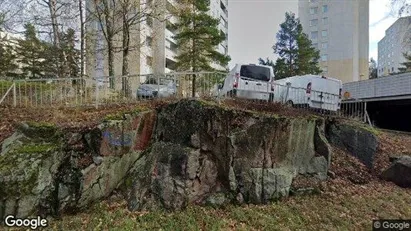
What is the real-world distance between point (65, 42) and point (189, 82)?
42.7 ft

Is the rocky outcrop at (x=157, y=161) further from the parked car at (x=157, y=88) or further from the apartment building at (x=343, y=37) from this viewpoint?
the apartment building at (x=343, y=37)

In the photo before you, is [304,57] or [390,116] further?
[304,57]

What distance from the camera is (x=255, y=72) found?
12.6m

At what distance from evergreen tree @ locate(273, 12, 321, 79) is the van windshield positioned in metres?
23.2

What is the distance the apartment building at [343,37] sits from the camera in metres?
52.8

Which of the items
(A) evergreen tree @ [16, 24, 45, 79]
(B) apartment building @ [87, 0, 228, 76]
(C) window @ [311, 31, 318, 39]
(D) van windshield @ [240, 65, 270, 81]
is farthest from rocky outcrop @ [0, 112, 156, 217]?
(C) window @ [311, 31, 318, 39]

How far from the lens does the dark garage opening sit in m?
20.4

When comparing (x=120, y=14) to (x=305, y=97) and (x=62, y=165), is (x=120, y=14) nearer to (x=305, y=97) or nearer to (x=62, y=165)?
(x=305, y=97)

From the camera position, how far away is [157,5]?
17.3 m

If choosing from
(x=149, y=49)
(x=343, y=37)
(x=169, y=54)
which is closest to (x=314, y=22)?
(x=343, y=37)

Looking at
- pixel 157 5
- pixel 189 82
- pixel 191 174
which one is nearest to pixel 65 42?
pixel 157 5

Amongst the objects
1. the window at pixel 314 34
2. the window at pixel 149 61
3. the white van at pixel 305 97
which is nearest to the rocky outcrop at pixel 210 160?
the white van at pixel 305 97

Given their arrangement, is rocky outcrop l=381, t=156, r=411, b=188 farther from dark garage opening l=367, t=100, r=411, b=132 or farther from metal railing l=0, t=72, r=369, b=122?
dark garage opening l=367, t=100, r=411, b=132

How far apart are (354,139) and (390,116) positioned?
592 inches
